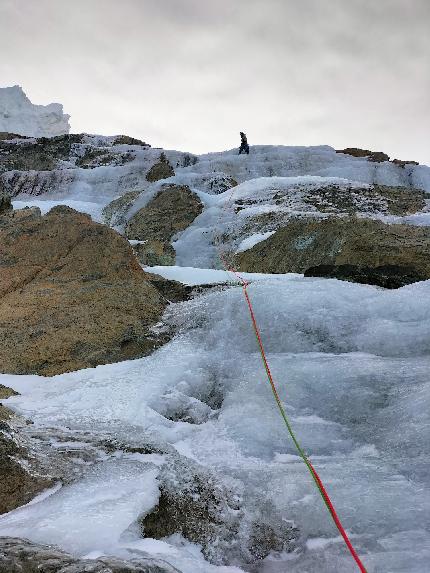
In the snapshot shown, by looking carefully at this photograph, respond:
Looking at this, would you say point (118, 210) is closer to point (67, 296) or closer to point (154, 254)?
point (154, 254)

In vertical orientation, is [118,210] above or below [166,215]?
above

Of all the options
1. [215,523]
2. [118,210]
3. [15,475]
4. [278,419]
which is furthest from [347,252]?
[118,210]

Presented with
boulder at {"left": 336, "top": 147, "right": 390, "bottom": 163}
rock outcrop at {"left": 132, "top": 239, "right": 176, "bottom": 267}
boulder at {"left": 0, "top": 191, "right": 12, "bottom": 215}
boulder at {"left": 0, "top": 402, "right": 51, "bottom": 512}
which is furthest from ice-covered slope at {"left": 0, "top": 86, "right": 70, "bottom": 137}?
boulder at {"left": 0, "top": 402, "right": 51, "bottom": 512}

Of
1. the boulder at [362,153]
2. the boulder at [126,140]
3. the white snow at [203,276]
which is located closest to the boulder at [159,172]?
the boulder at [362,153]

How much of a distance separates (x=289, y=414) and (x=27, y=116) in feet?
287

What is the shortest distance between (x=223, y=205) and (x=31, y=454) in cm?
1292

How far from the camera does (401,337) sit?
5.52 m

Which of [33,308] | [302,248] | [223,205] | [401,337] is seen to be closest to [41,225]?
[33,308]

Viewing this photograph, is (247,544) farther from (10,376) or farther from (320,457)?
(10,376)

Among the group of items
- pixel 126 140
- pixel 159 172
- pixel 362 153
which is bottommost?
pixel 159 172

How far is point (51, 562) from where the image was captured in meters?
2.33

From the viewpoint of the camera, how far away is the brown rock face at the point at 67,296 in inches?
248

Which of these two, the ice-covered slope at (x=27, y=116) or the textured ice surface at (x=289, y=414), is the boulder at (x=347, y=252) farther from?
the ice-covered slope at (x=27, y=116)

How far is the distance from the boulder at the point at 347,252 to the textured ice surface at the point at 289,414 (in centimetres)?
126
